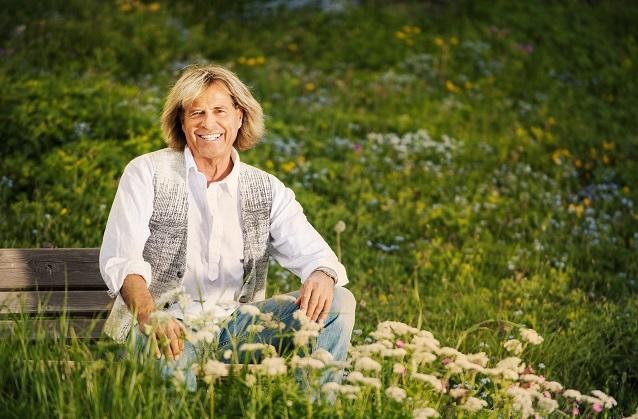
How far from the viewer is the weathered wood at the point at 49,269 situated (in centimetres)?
413

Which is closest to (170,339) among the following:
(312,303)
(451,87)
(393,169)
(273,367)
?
(273,367)

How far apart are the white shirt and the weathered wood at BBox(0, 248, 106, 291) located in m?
0.54

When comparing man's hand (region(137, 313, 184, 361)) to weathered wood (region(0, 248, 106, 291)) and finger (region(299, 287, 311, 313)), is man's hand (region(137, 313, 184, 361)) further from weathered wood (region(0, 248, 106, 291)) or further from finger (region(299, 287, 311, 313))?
weathered wood (region(0, 248, 106, 291))

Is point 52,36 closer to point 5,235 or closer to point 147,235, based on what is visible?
point 5,235

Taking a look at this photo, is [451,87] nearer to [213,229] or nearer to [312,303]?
[213,229]

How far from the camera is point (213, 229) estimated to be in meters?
3.91

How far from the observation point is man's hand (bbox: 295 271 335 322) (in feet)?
11.8

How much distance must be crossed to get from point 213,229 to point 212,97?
1.96 feet

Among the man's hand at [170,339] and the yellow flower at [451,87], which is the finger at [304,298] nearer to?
the man's hand at [170,339]

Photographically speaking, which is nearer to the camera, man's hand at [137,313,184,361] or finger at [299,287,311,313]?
man's hand at [137,313,184,361]

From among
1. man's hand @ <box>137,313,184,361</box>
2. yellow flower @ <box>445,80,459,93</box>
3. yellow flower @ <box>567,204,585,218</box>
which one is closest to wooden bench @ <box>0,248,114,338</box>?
man's hand @ <box>137,313,184,361</box>

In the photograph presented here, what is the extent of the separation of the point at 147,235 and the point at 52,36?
7.05 meters

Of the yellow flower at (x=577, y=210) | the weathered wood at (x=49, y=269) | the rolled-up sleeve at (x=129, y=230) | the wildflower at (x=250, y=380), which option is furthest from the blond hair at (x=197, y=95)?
the yellow flower at (x=577, y=210)

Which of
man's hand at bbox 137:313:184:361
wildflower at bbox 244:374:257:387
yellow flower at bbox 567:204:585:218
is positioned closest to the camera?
wildflower at bbox 244:374:257:387
